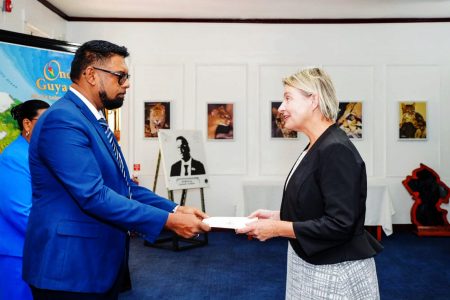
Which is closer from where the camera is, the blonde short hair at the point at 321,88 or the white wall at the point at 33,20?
the blonde short hair at the point at 321,88

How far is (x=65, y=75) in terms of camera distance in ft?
14.2

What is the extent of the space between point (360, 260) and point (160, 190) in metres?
6.09

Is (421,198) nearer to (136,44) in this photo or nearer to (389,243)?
(389,243)

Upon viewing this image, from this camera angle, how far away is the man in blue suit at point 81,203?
5.33 ft

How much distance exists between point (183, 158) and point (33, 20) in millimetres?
2859

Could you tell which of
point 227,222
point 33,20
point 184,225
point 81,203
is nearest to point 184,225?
point 184,225

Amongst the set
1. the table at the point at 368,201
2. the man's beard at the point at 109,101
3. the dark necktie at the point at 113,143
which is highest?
the man's beard at the point at 109,101

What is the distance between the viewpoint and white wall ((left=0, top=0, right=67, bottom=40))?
18.0 feet

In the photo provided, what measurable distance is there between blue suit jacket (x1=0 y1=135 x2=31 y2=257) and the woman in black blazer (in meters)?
1.22

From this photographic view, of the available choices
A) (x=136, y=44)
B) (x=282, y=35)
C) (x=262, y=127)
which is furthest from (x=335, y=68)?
(x=136, y=44)

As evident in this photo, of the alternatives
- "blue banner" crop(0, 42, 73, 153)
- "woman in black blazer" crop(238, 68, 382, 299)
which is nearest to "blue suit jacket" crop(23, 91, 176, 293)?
"woman in black blazer" crop(238, 68, 382, 299)

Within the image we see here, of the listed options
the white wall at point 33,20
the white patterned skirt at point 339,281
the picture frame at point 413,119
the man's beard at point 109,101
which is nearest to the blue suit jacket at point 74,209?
the man's beard at point 109,101

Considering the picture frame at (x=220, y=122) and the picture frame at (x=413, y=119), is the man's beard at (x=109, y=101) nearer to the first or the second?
the picture frame at (x=220, y=122)

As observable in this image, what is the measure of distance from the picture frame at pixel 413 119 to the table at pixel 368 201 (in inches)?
53.7
